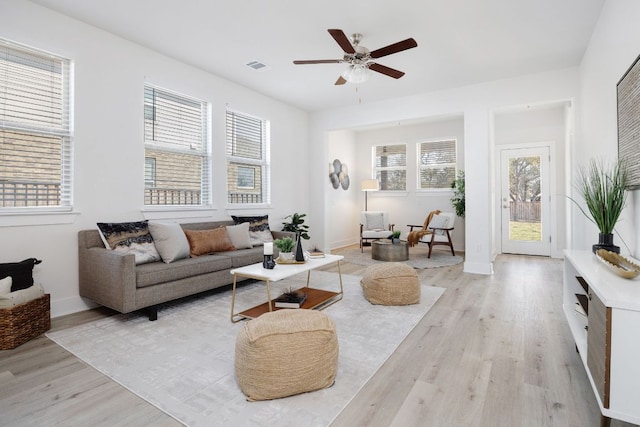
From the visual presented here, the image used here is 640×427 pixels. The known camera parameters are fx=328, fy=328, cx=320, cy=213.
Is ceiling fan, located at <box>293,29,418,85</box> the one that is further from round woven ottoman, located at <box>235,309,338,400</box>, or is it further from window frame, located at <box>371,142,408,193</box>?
window frame, located at <box>371,142,408,193</box>

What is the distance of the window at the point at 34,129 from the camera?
9.48ft

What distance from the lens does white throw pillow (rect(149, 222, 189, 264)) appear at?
339 cm

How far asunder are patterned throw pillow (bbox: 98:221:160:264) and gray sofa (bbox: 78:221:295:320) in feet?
0.30

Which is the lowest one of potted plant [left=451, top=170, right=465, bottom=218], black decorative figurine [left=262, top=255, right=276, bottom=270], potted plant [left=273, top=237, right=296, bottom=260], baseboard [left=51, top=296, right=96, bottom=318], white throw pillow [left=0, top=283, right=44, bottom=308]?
baseboard [left=51, top=296, right=96, bottom=318]

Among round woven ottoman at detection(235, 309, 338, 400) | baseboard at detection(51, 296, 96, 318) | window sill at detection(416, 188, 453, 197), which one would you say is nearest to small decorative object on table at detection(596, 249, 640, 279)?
round woven ottoman at detection(235, 309, 338, 400)

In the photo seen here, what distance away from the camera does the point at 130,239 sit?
10.8ft

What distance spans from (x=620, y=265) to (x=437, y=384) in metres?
1.21

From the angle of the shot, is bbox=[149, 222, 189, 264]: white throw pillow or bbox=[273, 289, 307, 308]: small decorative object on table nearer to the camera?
bbox=[273, 289, 307, 308]: small decorative object on table

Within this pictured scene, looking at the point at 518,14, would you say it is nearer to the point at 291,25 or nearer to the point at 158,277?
the point at 291,25

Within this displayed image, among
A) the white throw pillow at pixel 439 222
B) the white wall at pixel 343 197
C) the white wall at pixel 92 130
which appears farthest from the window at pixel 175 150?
the white throw pillow at pixel 439 222

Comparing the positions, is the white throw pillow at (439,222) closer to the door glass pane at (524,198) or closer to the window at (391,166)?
the door glass pane at (524,198)

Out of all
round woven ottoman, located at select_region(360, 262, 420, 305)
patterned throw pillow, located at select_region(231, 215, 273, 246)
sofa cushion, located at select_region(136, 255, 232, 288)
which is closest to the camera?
sofa cushion, located at select_region(136, 255, 232, 288)

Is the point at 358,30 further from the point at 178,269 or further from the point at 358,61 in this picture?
the point at 178,269

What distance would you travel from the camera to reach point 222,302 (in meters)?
3.49
